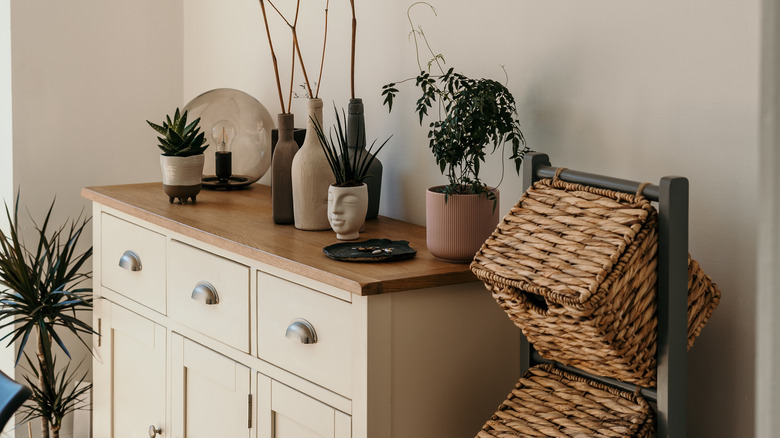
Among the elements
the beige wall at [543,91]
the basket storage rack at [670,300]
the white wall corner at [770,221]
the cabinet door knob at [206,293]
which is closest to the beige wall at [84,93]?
the beige wall at [543,91]

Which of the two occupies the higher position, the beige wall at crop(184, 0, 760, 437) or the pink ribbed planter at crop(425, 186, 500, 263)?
the beige wall at crop(184, 0, 760, 437)

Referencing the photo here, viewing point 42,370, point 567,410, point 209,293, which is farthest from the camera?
point 42,370

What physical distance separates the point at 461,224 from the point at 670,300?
480 mm

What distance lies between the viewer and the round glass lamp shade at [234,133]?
2408 mm

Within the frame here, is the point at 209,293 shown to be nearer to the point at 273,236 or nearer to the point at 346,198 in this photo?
the point at 273,236

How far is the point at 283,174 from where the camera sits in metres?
1.96

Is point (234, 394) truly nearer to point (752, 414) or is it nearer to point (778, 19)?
point (752, 414)

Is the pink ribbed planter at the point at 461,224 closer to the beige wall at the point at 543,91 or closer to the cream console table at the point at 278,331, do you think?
the cream console table at the point at 278,331

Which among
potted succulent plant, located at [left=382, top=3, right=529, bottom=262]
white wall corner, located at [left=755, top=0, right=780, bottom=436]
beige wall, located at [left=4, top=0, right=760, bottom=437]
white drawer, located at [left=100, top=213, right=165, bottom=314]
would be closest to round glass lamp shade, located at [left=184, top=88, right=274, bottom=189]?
beige wall, located at [left=4, top=0, right=760, bottom=437]

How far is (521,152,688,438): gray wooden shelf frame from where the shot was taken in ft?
3.76

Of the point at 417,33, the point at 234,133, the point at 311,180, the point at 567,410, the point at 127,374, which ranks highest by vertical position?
the point at 417,33

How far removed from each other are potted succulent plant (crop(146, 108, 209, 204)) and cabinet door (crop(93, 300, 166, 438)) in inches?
14.2

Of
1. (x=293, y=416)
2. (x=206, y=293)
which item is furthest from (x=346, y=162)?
(x=293, y=416)

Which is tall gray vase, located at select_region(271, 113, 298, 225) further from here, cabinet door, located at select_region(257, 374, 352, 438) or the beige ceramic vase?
cabinet door, located at select_region(257, 374, 352, 438)
